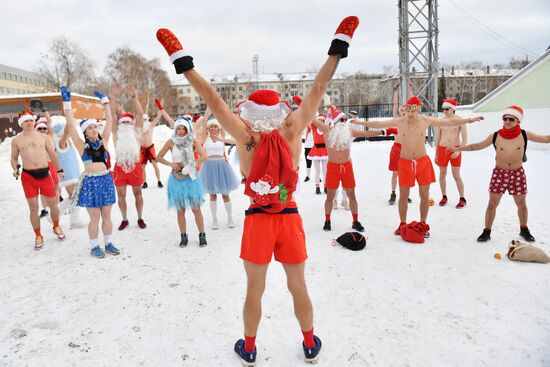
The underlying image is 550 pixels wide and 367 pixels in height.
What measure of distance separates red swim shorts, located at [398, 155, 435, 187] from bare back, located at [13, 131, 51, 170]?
5.74 meters

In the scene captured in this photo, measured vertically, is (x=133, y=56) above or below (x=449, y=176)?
above

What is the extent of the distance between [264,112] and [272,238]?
890 mm

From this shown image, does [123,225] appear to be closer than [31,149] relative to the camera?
No

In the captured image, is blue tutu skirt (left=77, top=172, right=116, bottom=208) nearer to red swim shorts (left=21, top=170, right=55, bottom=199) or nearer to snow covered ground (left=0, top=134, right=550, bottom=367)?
snow covered ground (left=0, top=134, right=550, bottom=367)

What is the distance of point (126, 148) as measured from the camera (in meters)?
6.23

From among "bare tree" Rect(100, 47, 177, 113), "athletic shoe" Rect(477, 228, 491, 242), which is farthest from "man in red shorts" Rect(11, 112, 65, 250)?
"bare tree" Rect(100, 47, 177, 113)

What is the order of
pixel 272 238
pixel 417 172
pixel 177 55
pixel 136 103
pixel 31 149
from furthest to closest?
pixel 136 103, pixel 31 149, pixel 417 172, pixel 272 238, pixel 177 55

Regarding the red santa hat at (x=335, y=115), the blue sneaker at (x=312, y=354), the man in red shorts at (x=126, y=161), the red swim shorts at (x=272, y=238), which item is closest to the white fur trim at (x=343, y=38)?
the red swim shorts at (x=272, y=238)

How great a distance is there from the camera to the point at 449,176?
974 cm

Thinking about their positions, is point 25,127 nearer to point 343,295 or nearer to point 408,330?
point 343,295

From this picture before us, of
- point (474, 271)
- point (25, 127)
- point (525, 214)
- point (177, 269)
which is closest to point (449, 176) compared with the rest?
point (525, 214)

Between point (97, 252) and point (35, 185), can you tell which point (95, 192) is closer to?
point (97, 252)

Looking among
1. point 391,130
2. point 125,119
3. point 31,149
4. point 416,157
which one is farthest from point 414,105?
point 31,149

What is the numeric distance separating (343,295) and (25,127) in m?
5.44
